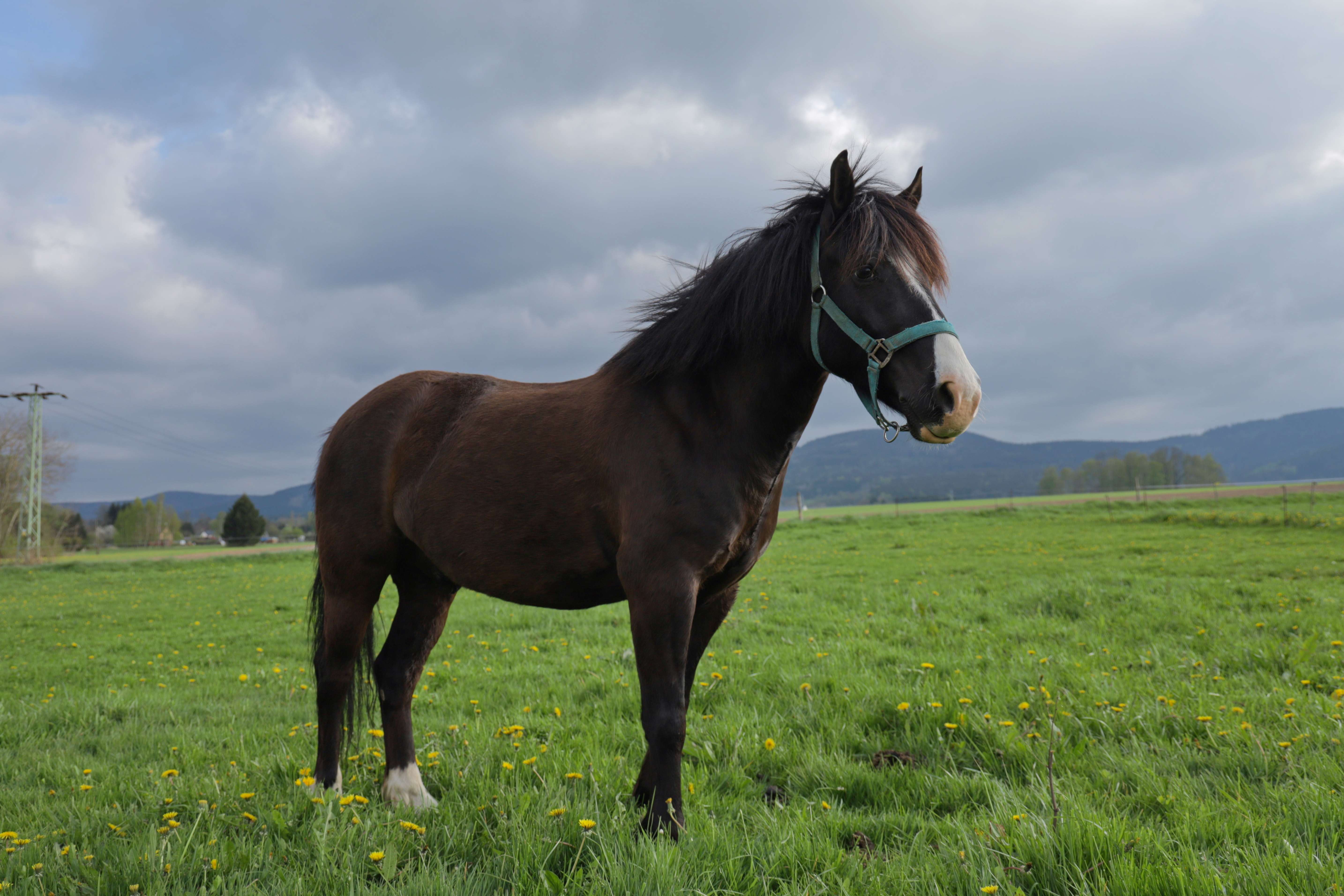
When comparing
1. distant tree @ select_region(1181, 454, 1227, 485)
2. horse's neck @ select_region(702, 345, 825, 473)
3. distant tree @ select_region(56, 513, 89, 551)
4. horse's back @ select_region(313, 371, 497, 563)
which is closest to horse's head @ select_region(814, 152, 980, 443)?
horse's neck @ select_region(702, 345, 825, 473)

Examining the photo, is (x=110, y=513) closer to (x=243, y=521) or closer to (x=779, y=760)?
(x=243, y=521)

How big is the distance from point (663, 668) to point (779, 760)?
5.76ft

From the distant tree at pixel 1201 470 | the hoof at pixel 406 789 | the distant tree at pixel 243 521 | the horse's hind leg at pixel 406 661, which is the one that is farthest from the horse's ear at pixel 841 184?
the distant tree at pixel 1201 470

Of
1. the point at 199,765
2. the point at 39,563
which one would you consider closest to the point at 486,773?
the point at 199,765

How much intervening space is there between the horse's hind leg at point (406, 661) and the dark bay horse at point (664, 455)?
0.06ft

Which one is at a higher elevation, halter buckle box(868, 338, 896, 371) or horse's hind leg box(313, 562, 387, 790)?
halter buckle box(868, 338, 896, 371)

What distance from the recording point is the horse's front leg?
2656 millimetres

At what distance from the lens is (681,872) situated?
7.93 ft

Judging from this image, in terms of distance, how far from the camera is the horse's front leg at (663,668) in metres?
2.66

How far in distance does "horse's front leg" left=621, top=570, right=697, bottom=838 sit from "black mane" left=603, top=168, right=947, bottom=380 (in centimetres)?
94

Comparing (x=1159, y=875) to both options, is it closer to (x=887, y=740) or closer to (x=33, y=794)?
(x=887, y=740)

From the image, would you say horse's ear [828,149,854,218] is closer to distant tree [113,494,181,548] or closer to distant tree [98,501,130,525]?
distant tree [113,494,181,548]

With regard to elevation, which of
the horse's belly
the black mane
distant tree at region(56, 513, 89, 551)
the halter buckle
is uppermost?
the black mane

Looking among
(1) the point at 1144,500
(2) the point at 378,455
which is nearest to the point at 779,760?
(2) the point at 378,455
